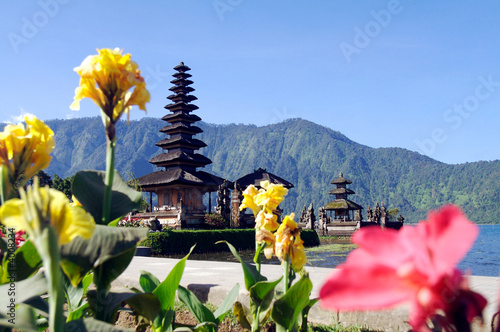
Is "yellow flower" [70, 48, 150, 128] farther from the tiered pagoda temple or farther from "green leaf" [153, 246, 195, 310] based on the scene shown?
the tiered pagoda temple

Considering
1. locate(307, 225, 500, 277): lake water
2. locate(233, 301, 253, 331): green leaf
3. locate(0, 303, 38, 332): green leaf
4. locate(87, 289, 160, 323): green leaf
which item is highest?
locate(0, 303, 38, 332): green leaf

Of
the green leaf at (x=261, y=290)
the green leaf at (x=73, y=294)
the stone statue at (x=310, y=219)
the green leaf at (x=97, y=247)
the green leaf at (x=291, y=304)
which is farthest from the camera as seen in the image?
the stone statue at (x=310, y=219)

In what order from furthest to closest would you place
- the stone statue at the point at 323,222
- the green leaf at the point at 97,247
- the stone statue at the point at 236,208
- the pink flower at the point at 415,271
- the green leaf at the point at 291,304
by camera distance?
the stone statue at the point at 323,222
the stone statue at the point at 236,208
the green leaf at the point at 291,304
the green leaf at the point at 97,247
the pink flower at the point at 415,271

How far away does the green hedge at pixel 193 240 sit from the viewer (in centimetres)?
1574

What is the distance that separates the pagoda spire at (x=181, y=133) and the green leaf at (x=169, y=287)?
27.5 meters

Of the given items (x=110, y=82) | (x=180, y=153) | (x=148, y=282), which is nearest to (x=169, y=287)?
(x=148, y=282)

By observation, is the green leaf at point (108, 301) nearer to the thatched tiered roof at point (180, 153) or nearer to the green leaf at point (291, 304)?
the green leaf at point (291, 304)

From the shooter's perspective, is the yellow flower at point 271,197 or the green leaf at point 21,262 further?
the yellow flower at point 271,197

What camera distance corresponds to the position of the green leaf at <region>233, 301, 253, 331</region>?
2.78m

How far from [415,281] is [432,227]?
2.9 inches

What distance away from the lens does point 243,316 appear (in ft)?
9.20

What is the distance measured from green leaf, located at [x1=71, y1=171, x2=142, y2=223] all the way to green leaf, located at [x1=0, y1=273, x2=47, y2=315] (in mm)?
325

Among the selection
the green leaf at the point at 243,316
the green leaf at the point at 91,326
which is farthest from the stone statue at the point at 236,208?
the green leaf at the point at 91,326

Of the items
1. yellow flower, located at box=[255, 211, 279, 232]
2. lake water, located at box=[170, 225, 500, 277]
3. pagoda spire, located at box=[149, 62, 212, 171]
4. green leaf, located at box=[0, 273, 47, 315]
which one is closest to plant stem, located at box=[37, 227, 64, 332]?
green leaf, located at box=[0, 273, 47, 315]
